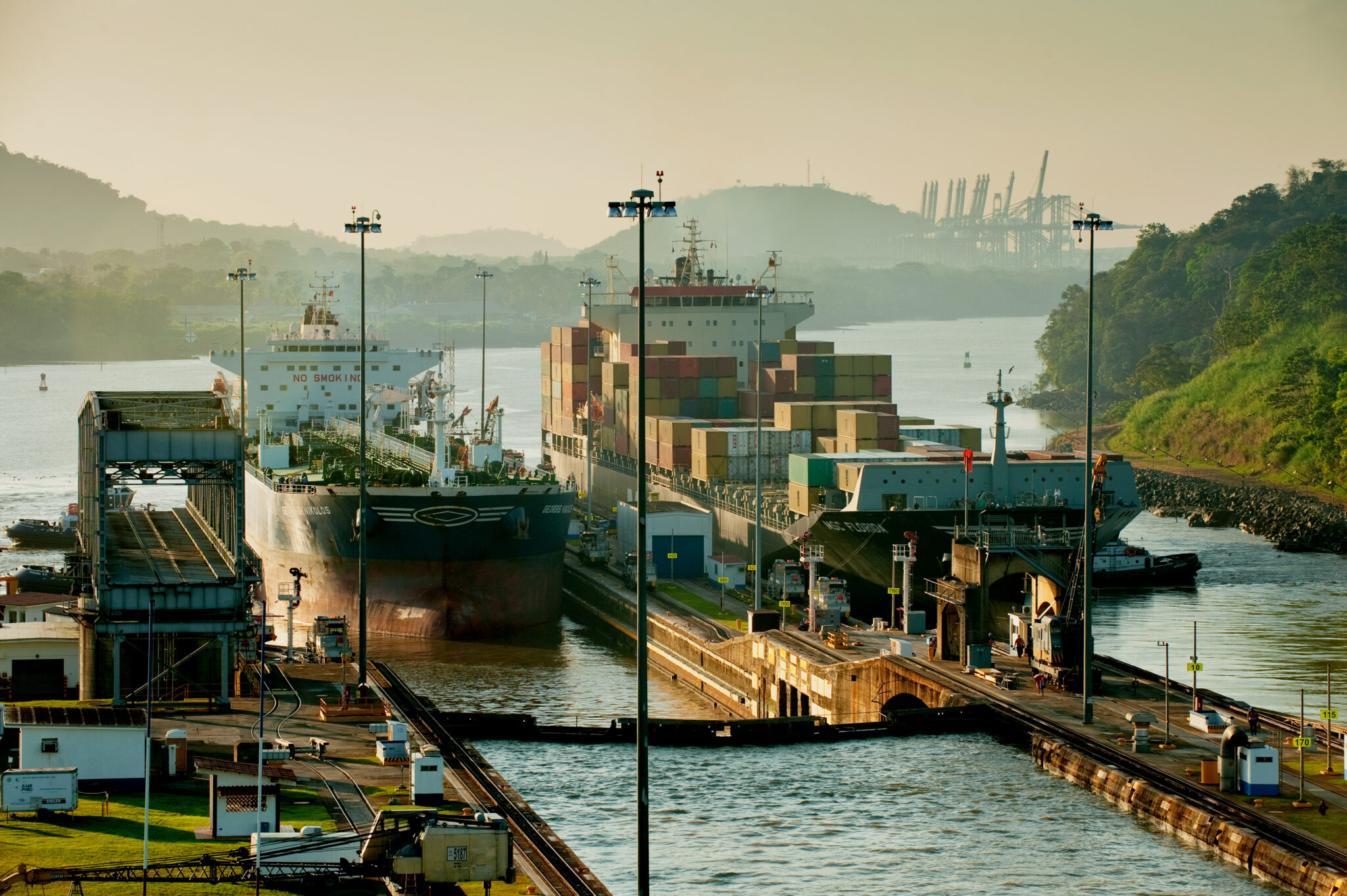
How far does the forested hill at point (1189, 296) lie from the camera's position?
13750 cm

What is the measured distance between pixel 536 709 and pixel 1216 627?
77.9 ft

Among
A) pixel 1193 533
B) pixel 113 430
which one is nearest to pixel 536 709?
pixel 113 430

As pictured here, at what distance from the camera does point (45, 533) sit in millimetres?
74562

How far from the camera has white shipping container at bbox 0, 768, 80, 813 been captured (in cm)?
2659

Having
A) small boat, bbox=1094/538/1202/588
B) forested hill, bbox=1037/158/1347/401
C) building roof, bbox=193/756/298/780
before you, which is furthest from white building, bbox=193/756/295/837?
forested hill, bbox=1037/158/1347/401

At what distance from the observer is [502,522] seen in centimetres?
5316

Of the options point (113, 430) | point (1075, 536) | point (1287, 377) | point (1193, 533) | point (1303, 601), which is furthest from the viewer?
point (1287, 377)

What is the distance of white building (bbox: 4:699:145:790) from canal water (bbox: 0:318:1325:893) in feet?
26.4

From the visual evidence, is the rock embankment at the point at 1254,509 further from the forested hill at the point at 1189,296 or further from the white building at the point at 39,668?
the white building at the point at 39,668

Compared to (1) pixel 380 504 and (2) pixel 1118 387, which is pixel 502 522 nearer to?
(1) pixel 380 504

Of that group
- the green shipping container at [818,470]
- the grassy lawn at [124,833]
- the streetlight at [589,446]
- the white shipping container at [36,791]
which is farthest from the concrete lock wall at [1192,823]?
the streetlight at [589,446]

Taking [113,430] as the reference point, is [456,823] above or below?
below

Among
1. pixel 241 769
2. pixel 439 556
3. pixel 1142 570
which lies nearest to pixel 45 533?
pixel 439 556

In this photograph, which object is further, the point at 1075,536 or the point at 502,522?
the point at 502,522
